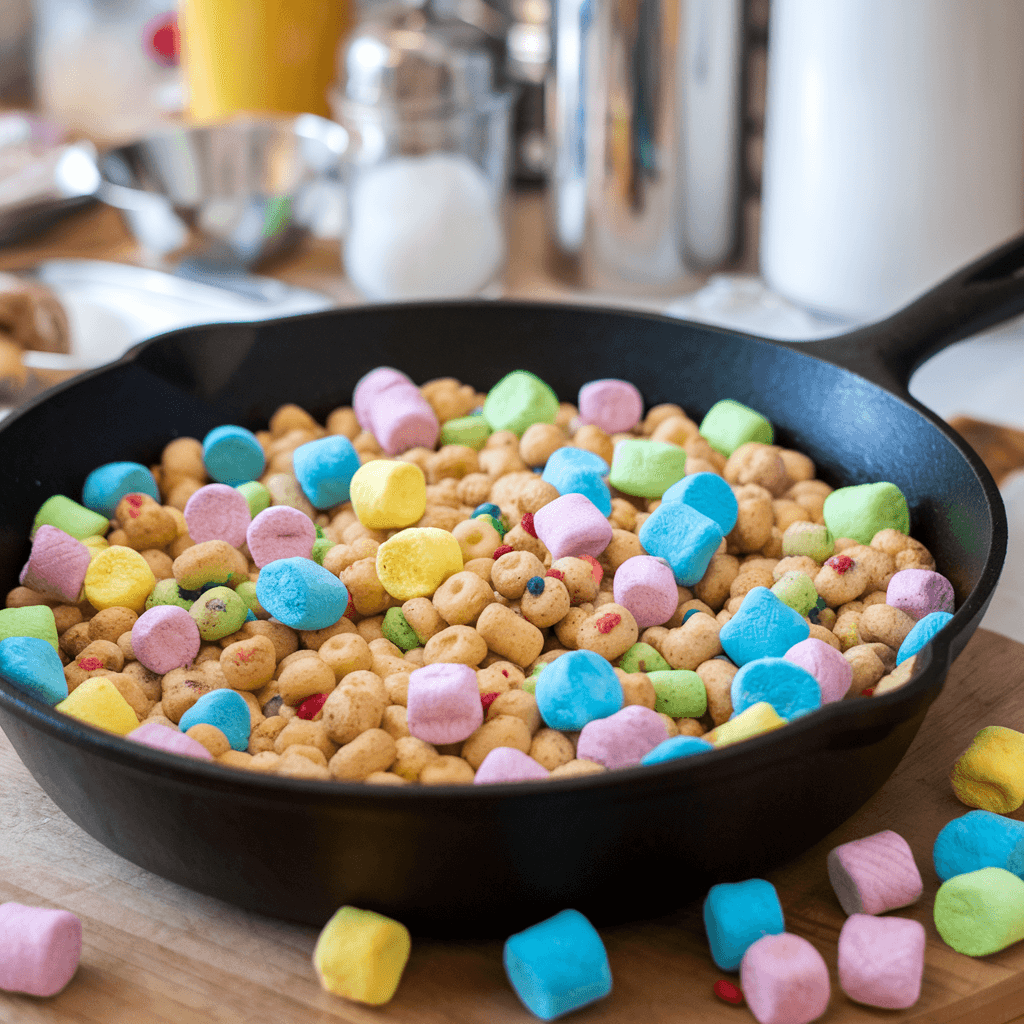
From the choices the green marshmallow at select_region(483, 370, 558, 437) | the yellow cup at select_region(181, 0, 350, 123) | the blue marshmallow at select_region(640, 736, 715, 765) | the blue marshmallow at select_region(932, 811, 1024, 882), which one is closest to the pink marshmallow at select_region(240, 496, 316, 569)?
the green marshmallow at select_region(483, 370, 558, 437)

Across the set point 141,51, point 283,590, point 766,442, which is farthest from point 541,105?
point 283,590

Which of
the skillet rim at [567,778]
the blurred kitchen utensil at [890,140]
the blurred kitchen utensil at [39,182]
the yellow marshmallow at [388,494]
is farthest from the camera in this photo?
the blurred kitchen utensil at [39,182]

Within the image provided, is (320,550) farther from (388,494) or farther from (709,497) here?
(709,497)

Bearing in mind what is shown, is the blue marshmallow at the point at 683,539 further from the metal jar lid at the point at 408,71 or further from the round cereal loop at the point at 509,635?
the metal jar lid at the point at 408,71

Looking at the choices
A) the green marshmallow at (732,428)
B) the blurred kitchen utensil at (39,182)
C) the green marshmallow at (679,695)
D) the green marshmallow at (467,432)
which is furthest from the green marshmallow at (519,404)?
the blurred kitchen utensil at (39,182)

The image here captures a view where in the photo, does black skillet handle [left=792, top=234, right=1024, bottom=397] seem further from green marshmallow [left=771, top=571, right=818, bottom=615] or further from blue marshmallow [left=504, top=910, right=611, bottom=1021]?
blue marshmallow [left=504, top=910, right=611, bottom=1021]

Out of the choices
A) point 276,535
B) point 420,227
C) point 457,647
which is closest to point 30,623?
point 276,535
